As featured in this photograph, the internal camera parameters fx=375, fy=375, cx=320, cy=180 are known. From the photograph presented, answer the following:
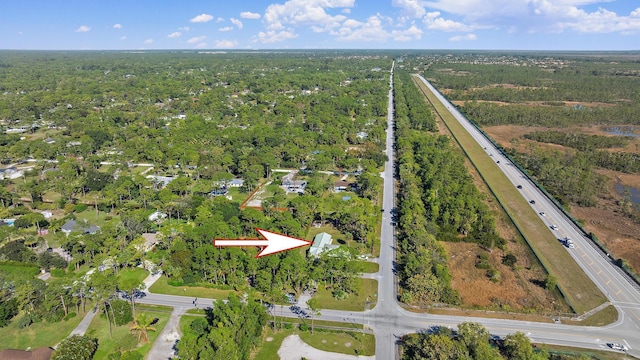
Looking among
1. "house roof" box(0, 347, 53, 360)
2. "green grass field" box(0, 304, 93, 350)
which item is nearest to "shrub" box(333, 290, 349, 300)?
"green grass field" box(0, 304, 93, 350)

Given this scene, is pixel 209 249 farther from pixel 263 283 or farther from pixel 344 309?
pixel 344 309

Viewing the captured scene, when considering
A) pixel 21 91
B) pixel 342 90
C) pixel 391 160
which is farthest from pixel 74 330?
pixel 21 91

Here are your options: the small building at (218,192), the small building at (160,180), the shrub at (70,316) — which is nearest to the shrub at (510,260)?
the small building at (218,192)

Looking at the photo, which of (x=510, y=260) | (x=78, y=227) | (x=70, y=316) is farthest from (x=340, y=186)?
(x=70, y=316)

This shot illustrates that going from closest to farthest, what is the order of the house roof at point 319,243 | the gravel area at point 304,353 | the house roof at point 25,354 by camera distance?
the house roof at point 25,354, the gravel area at point 304,353, the house roof at point 319,243

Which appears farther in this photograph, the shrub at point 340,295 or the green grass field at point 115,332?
the shrub at point 340,295

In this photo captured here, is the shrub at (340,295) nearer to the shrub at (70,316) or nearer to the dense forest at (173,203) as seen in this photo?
the dense forest at (173,203)

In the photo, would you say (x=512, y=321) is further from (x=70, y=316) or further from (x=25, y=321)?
(x=25, y=321)

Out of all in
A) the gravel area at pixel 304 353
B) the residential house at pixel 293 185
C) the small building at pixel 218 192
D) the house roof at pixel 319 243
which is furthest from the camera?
the residential house at pixel 293 185
